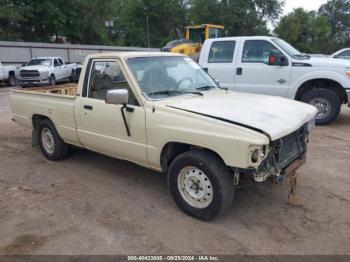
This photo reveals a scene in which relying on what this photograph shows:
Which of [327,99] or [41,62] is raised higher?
[41,62]

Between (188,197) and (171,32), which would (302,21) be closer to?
(171,32)

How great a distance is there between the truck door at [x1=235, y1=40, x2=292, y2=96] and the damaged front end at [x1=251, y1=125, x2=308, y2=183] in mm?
4185

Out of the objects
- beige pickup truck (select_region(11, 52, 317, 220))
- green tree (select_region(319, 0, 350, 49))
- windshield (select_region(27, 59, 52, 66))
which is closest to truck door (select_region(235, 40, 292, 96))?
beige pickup truck (select_region(11, 52, 317, 220))

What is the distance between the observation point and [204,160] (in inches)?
138

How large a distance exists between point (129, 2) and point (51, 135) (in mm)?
46210

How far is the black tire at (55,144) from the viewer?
5.66 meters

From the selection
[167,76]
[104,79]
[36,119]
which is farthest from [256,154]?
[36,119]

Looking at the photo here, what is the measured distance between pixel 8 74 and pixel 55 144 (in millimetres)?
17019

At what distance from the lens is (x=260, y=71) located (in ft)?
27.4

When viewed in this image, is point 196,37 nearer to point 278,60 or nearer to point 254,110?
point 278,60

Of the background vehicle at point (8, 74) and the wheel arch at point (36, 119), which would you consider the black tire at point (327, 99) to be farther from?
the background vehicle at point (8, 74)

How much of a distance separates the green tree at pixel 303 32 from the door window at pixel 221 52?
4895 centimetres

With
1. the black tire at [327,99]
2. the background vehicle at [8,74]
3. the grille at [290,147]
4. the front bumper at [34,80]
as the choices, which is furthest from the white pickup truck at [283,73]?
the background vehicle at [8,74]

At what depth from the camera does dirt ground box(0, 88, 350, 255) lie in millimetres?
3326
